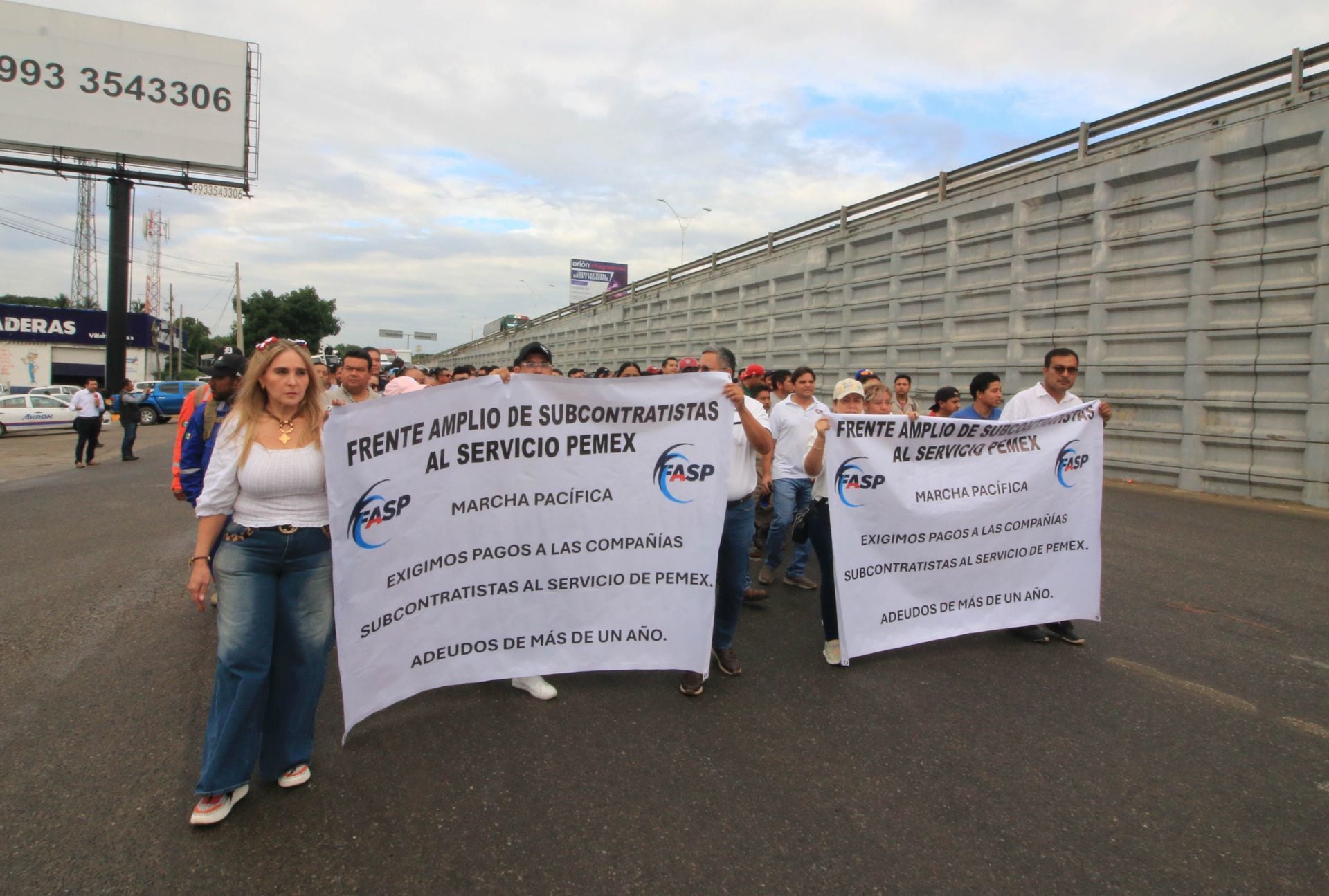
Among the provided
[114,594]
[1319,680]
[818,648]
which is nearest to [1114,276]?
[1319,680]

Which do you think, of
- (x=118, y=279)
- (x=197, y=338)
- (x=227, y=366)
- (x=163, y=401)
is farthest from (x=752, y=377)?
(x=197, y=338)

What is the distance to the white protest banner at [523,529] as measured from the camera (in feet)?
10.8

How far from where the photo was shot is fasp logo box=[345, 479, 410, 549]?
318 centimetres

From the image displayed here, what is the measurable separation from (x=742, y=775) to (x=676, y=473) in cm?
148

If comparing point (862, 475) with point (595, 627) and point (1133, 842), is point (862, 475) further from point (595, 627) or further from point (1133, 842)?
point (1133, 842)

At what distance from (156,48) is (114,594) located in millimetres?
31873

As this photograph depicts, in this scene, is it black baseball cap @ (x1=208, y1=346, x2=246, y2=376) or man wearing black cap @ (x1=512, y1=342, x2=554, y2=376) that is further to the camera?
black baseball cap @ (x1=208, y1=346, x2=246, y2=376)

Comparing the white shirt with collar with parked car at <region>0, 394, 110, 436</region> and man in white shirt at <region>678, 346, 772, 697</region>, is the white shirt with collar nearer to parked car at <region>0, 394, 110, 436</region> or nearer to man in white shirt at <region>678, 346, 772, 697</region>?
parked car at <region>0, 394, 110, 436</region>

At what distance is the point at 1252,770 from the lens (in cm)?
316

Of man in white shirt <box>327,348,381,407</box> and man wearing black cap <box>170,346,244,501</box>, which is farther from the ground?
man in white shirt <box>327,348,381,407</box>

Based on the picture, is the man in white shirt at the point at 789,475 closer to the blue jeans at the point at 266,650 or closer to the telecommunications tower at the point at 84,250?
the blue jeans at the point at 266,650

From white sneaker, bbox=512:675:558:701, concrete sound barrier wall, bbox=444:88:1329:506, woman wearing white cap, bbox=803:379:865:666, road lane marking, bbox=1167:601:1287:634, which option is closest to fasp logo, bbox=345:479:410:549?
white sneaker, bbox=512:675:558:701

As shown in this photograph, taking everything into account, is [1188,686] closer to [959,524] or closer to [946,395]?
[959,524]

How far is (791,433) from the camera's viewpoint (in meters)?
6.20
